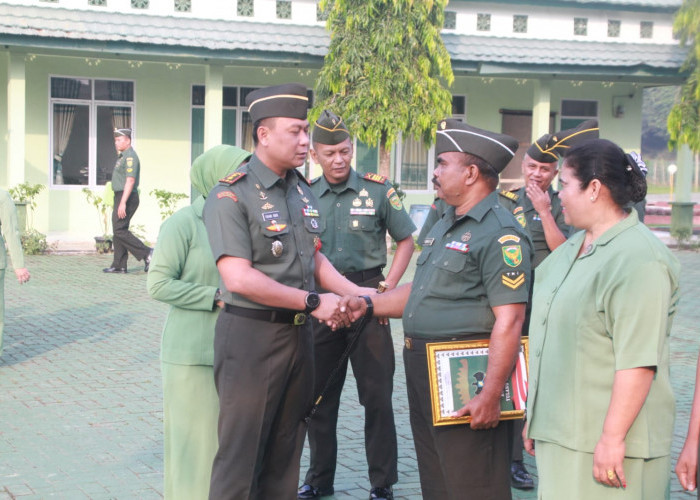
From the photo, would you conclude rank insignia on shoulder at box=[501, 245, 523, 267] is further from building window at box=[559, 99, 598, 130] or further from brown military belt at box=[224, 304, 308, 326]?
building window at box=[559, 99, 598, 130]

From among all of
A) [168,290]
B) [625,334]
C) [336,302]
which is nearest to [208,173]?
[168,290]

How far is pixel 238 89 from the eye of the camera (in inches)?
755

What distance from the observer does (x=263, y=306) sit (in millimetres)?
3947

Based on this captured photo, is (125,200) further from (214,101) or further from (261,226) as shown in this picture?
(261,226)

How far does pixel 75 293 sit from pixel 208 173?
27.9ft

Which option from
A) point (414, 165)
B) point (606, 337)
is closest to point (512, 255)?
point (606, 337)

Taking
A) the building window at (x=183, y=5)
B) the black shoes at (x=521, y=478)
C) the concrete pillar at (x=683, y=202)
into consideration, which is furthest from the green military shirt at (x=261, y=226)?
the concrete pillar at (x=683, y=202)

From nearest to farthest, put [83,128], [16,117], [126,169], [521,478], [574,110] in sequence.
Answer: [521,478] < [126,169] < [16,117] < [83,128] < [574,110]

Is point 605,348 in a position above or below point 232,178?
below

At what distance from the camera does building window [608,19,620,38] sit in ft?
67.7

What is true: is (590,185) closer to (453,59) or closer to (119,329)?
(119,329)

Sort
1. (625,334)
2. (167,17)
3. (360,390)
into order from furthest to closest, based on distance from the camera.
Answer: (167,17) < (360,390) < (625,334)

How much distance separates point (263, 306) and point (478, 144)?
118 cm

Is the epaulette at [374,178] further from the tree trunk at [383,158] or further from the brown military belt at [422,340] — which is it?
the tree trunk at [383,158]
